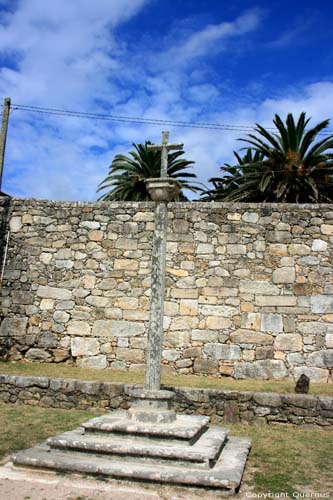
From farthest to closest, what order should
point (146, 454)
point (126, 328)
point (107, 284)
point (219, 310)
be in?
point (107, 284) → point (126, 328) → point (219, 310) → point (146, 454)

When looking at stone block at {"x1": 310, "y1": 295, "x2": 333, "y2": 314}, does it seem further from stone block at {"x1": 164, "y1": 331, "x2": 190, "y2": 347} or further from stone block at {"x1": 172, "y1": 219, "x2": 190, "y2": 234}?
stone block at {"x1": 172, "y1": 219, "x2": 190, "y2": 234}

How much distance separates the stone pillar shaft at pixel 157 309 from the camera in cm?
642

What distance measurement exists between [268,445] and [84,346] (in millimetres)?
5123

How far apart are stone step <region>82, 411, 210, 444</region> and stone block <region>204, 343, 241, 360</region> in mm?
4073

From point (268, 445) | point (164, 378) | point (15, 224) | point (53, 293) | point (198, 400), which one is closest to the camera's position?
point (268, 445)

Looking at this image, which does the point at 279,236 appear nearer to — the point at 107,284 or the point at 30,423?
the point at 107,284

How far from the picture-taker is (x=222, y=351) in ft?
33.6

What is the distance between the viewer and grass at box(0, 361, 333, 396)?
8.83 m

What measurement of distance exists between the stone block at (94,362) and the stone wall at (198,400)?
2.29 meters

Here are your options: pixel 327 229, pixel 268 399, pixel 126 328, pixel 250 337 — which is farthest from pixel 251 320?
pixel 268 399

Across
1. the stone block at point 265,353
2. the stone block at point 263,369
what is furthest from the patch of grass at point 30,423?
the stone block at point 265,353

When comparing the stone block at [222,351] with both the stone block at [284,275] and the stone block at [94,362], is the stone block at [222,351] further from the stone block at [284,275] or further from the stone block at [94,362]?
the stone block at [94,362]

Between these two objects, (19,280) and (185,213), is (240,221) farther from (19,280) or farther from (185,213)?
(19,280)

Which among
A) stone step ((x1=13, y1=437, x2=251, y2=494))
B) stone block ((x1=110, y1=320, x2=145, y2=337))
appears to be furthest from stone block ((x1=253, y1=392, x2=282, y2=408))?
stone block ((x1=110, y1=320, x2=145, y2=337))
